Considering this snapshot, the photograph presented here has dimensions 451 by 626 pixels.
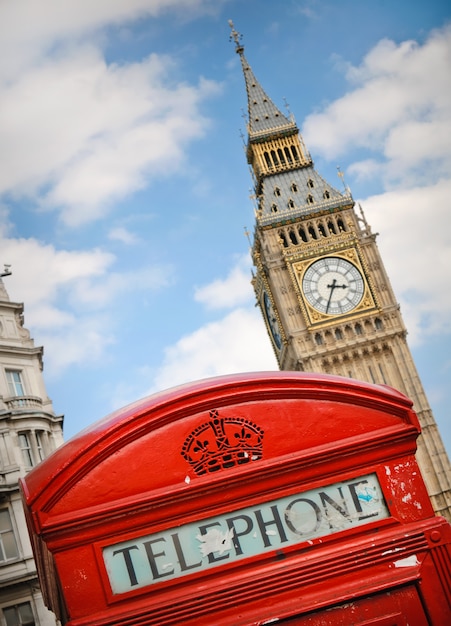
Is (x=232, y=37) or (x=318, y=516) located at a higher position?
(x=232, y=37)

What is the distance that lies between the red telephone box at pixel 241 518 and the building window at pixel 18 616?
62.1ft

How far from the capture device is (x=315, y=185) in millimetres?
50969

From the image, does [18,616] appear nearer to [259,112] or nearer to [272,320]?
[272,320]

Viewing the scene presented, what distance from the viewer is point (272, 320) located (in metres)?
51.3

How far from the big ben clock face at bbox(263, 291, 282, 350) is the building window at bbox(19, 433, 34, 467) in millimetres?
25570

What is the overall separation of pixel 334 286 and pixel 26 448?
25265 millimetres

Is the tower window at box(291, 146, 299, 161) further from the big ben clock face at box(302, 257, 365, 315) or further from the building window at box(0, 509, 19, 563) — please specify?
the building window at box(0, 509, 19, 563)

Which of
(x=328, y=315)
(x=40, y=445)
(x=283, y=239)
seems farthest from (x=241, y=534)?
(x=283, y=239)

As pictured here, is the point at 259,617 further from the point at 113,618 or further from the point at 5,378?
the point at 5,378

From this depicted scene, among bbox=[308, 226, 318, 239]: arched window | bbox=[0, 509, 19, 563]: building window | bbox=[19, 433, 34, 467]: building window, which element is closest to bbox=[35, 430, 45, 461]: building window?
bbox=[19, 433, 34, 467]: building window

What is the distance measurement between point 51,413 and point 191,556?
72.5ft

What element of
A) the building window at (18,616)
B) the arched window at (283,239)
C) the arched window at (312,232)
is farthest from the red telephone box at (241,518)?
the arched window at (312,232)

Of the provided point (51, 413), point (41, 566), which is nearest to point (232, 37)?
point (51, 413)

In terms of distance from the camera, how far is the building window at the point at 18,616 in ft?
73.6
